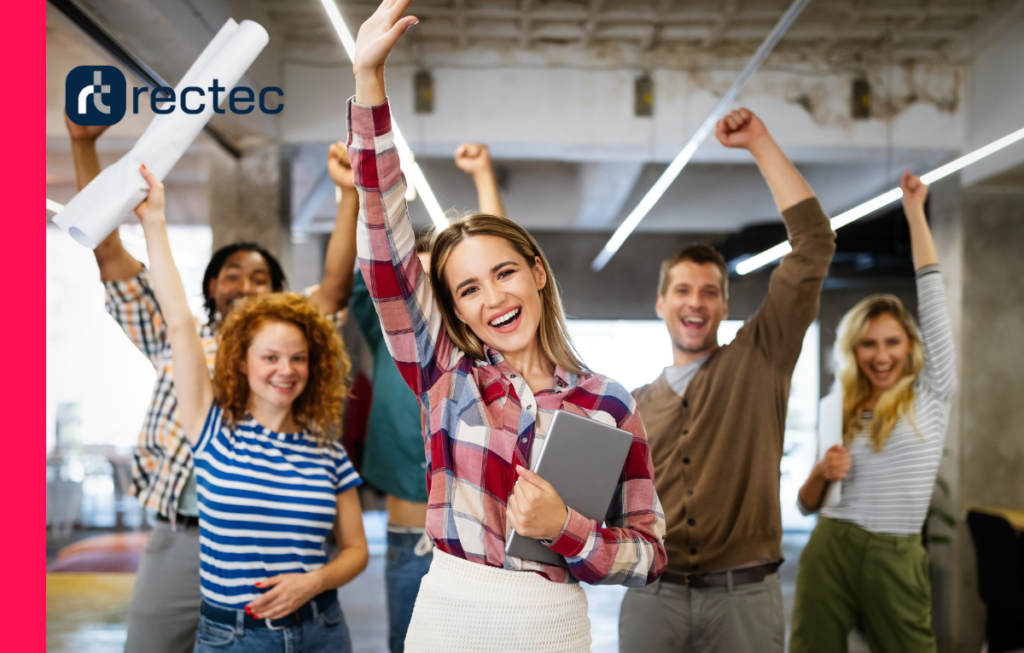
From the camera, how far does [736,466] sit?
6.61ft

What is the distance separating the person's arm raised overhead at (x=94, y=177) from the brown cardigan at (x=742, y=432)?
5.68 feet

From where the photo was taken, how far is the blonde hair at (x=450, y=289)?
1279mm

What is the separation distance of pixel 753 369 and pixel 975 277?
3154mm

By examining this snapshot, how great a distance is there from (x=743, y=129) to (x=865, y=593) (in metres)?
1.78

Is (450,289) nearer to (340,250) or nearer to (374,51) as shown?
(374,51)

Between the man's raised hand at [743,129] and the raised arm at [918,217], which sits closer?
the man's raised hand at [743,129]

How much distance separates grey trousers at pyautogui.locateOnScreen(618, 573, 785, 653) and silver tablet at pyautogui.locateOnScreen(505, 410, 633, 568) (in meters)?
1.03

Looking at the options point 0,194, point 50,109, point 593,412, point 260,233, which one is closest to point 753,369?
point 593,412

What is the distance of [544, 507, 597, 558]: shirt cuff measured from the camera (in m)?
1.06

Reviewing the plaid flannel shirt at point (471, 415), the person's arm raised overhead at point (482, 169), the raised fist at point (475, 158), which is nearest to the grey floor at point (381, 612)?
the person's arm raised overhead at point (482, 169)

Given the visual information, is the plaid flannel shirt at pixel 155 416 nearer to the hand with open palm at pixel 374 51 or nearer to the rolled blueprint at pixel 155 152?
the rolled blueprint at pixel 155 152

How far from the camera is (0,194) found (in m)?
1.55

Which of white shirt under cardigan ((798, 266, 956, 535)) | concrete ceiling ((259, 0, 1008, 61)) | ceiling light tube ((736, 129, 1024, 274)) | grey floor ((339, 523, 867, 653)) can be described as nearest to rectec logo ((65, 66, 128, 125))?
concrete ceiling ((259, 0, 1008, 61))

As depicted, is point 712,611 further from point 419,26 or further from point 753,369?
point 419,26
